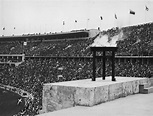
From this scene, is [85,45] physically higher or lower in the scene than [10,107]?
higher

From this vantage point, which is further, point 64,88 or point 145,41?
point 145,41

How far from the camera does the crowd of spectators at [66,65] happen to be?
104 feet

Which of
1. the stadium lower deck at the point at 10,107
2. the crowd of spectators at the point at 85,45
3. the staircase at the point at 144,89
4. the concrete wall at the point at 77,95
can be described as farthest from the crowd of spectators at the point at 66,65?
the concrete wall at the point at 77,95

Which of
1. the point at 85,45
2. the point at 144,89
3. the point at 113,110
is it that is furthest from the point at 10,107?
the point at 85,45

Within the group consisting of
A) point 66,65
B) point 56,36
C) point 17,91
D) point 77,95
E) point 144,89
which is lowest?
point 17,91

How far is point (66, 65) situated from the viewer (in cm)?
4419

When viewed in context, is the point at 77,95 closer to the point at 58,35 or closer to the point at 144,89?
the point at 144,89

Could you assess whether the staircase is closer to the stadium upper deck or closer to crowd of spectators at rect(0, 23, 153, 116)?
crowd of spectators at rect(0, 23, 153, 116)

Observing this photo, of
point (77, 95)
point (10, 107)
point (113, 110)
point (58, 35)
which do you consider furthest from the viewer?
point (58, 35)

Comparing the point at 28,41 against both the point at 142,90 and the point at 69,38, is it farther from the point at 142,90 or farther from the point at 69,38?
the point at 142,90

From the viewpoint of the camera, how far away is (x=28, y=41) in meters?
77.4

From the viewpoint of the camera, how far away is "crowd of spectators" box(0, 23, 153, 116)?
3162 centimetres

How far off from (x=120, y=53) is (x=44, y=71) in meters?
12.8

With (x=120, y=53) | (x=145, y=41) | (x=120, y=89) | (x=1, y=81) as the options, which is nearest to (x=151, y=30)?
(x=145, y=41)
